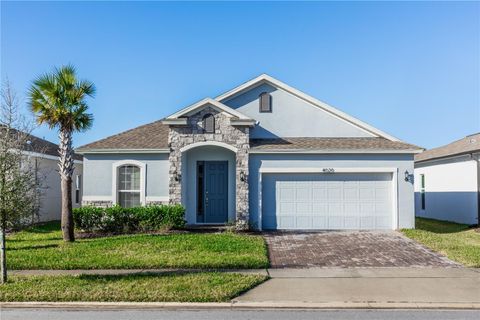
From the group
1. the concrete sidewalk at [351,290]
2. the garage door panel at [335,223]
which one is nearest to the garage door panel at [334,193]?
the garage door panel at [335,223]

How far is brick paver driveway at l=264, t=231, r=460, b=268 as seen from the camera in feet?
34.7

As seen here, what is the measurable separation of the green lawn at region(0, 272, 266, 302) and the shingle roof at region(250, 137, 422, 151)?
8.15 meters

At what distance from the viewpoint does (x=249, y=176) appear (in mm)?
16109

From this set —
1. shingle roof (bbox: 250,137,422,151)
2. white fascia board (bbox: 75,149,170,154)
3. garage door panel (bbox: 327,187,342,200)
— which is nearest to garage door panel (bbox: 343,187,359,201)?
garage door panel (bbox: 327,187,342,200)

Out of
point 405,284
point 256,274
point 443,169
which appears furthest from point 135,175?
point 443,169

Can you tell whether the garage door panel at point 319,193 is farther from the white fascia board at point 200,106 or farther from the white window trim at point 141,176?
the white window trim at point 141,176

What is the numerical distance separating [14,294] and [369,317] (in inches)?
253

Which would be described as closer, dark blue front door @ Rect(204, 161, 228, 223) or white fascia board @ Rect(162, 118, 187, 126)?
white fascia board @ Rect(162, 118, 187, 126)

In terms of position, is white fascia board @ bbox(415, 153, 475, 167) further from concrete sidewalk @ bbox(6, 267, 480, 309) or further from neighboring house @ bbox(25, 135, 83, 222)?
neighboring house @ bbox(25, 135, 83, 222)

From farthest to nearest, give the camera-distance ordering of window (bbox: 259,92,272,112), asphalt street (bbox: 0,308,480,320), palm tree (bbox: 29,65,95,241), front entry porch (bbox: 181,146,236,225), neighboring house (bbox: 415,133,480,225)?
neighboring house (bbox: 415,133,480,225), window (bbox: 259,92,272,112), front entry porch (bbox: 181,146,236,225), palm tree (bbox: 29,65,95,241), asphalt street (bbox: 0,308,480,320)

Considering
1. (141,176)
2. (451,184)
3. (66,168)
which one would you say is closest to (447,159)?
(451,184)

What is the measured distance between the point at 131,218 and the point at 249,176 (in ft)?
15.6

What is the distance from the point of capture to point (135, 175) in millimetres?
16797

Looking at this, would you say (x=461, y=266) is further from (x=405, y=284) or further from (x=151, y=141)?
(x=151, y=141)
